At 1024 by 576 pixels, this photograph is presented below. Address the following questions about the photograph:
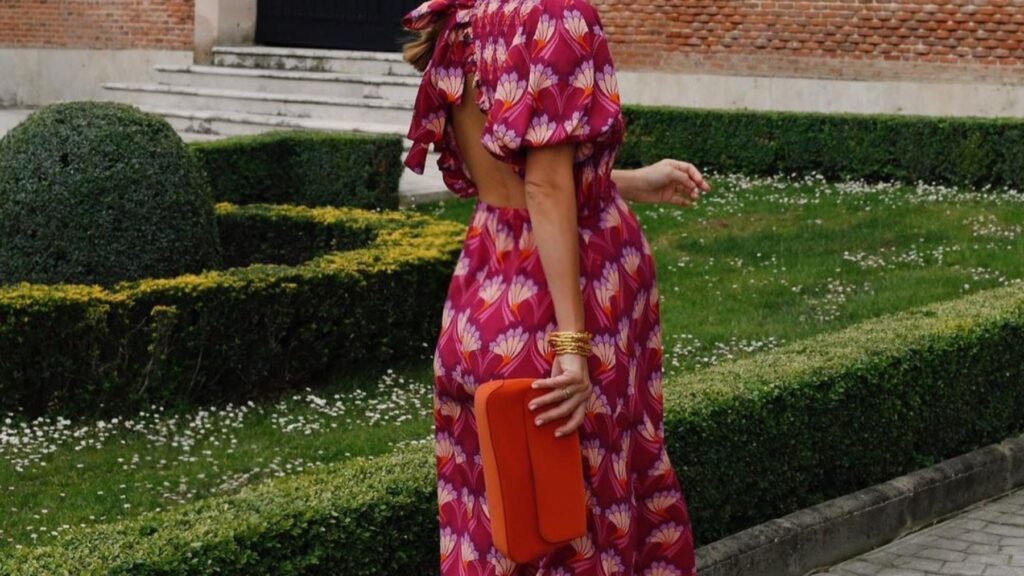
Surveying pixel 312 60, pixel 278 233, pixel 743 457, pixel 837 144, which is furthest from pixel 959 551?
pixel 312 60

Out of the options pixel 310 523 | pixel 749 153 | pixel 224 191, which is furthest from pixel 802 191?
pixel 310 523

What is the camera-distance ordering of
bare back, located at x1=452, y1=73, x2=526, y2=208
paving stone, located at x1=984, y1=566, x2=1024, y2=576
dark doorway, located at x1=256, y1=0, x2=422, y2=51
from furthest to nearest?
dark doorway, located at x1=256, y1=0, x2=422, y2=51 → paving stone, located at x1=984, y1=566, x2=1024, y2=576 → bare back, located at x1=452, y1=73, x2=526, y2=208

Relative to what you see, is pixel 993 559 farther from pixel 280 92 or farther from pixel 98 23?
pixel 98 23

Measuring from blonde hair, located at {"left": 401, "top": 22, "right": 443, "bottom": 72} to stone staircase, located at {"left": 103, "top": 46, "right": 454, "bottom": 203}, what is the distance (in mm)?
12686

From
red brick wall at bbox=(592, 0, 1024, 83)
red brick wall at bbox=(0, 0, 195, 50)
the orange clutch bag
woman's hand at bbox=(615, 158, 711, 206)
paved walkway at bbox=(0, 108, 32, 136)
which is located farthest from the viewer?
red brick wall at bbox=(0, 0, 195, 50)

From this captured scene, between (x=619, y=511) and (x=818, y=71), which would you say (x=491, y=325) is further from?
(x=818, y=71)

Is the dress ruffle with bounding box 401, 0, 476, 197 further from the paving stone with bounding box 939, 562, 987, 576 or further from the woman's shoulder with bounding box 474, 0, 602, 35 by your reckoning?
the paving stone with bounding box 939, 562, 987, 576

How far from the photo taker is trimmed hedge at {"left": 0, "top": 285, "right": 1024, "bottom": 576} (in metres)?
4.16

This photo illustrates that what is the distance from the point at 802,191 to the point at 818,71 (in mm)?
3349

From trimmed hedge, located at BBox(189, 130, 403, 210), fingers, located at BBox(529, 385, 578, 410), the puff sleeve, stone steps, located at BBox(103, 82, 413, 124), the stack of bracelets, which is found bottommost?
stone steps, located at BBox(103, 82, 413, 124)

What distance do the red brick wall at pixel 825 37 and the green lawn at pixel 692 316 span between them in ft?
8.16

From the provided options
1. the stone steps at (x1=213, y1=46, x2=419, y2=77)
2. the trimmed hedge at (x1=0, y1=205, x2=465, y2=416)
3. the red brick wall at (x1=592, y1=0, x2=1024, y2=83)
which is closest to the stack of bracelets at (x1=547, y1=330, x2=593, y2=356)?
the trimmed hedge at (x1=0, y1=205, x2=465, y2=416)

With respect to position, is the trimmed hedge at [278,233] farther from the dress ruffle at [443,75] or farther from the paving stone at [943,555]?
the dress ruffle at [443,75]

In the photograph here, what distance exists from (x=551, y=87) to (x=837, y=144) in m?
10.7
